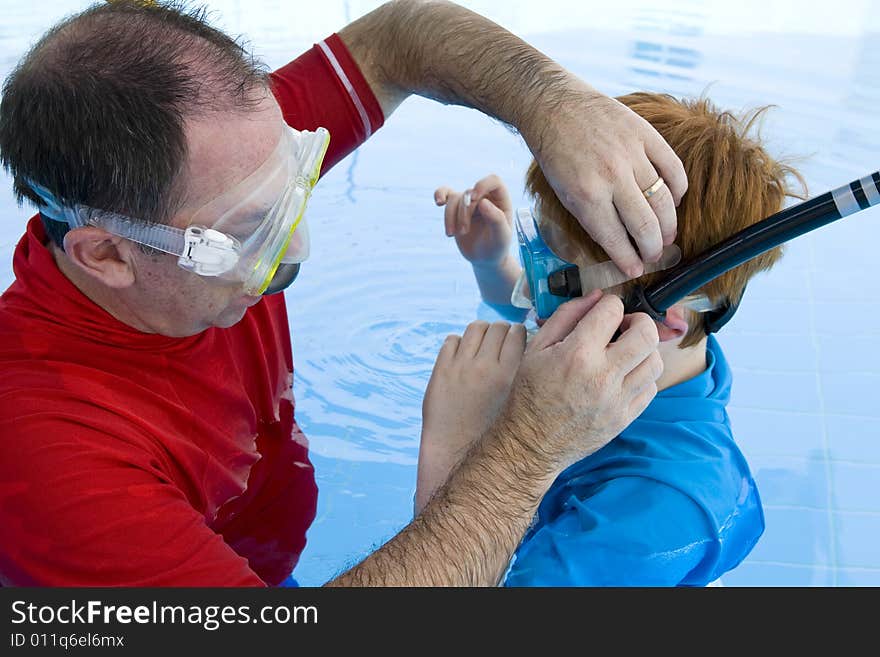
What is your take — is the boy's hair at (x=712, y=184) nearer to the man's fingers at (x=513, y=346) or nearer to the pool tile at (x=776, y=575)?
the man's fingers at (x=513, y=346)

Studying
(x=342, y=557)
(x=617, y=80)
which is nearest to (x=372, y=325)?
(x=342, y=557)

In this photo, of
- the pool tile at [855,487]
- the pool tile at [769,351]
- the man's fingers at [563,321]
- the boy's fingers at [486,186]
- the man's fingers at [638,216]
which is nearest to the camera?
the man's fingers at [638,216]

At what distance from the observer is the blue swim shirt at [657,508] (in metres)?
1.80

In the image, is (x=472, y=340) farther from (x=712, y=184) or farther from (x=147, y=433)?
(x=147, y=433)

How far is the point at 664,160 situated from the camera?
1657mm

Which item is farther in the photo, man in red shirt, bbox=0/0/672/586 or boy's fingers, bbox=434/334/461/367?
boy's fingers, bbox=434/334/461/367

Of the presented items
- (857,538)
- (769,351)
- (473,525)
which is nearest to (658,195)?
(473,525)

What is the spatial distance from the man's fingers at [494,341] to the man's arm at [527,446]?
202 millimetres

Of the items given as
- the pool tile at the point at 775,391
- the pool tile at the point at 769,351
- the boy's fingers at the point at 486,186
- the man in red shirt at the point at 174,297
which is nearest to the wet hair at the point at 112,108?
the man in red shirt at the point at 174,297

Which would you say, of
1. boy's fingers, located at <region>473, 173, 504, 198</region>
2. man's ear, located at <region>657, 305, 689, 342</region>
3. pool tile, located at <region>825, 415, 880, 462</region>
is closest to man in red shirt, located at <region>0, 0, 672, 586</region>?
man's ear, located at <region>657, 305, 689, 342</region>

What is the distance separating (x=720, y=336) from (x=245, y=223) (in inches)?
112

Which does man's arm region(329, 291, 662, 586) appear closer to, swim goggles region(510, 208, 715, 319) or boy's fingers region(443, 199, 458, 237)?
swim goggles region(510, 208, 715, 319)

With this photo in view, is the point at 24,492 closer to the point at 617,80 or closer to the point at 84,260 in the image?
the point at 84,260

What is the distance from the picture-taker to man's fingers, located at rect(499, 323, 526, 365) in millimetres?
1897
